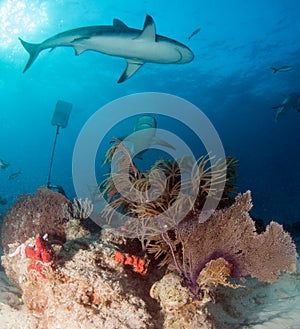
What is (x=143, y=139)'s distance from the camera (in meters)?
6.98

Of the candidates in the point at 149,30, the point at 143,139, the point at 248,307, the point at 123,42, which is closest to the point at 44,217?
the point at 143,139

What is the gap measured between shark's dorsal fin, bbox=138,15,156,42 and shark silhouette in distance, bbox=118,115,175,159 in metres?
2.30

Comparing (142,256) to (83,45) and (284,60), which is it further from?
(284,60)

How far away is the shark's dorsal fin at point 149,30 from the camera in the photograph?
5908 millimetres

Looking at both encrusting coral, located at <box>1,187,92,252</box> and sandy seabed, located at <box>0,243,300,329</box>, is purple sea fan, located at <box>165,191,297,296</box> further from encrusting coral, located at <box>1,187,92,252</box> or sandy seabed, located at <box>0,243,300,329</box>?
encrusting coral, located at <box>1,187,92,252</box>

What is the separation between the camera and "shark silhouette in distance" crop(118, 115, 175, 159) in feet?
Result: 16.8

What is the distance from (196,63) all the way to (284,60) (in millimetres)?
9958

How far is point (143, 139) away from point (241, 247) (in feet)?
13.5

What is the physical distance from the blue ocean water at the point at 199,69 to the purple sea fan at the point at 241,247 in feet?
49.0

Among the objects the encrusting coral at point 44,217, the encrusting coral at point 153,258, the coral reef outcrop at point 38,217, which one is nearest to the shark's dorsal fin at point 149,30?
the encrusting coral at point 153,258

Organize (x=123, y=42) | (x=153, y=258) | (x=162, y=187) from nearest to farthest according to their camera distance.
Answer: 1. (x=162, y=187)
2. (x=153, y=258)
3. (x=123, y=42)

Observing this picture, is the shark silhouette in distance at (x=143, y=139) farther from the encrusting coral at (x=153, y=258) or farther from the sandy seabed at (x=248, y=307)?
the sandy seabed at (x=248, y=307)

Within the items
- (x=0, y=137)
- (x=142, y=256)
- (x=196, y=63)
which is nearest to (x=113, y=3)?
(x=196, y=63)

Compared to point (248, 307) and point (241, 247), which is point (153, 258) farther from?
point (248, 307)
